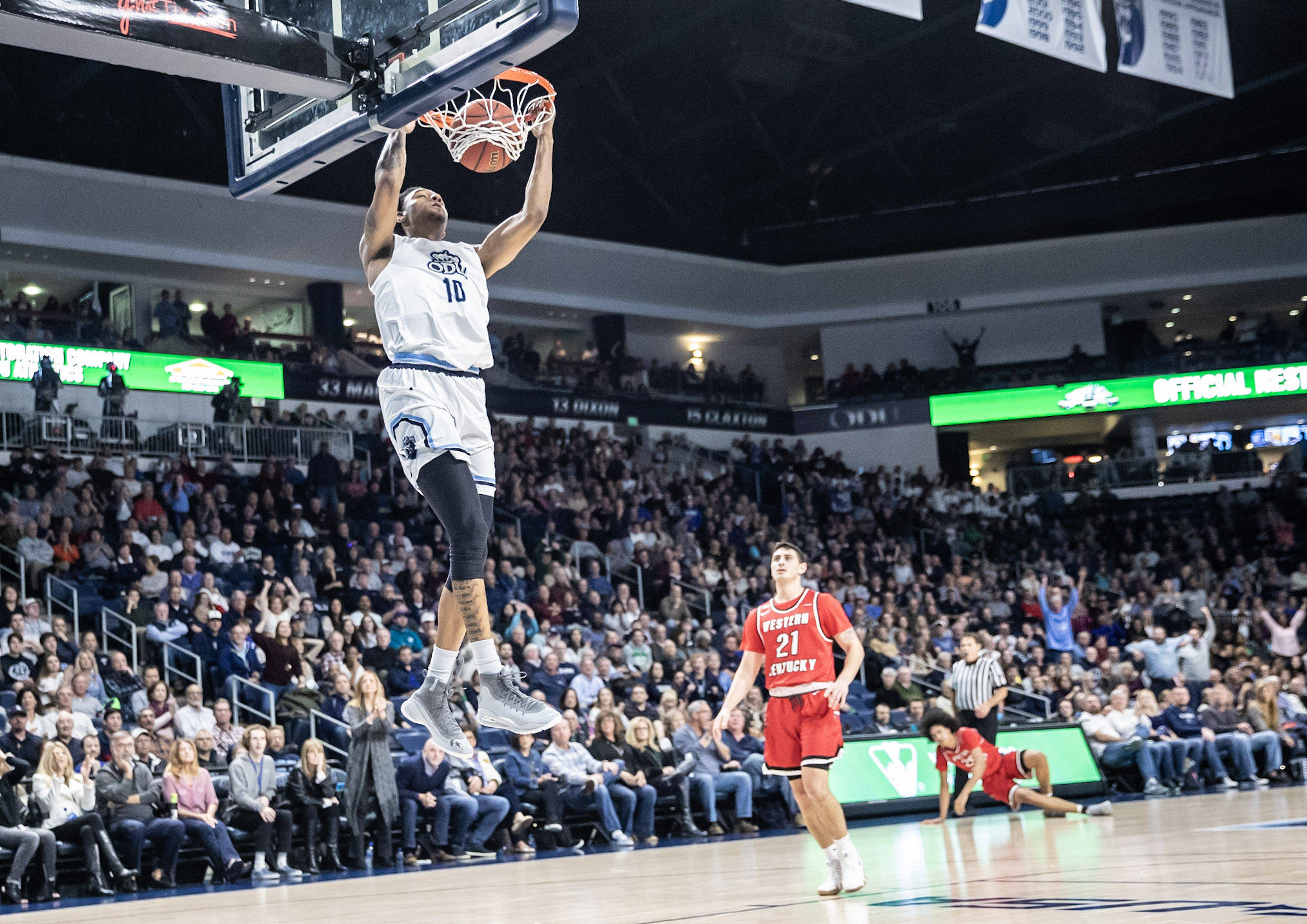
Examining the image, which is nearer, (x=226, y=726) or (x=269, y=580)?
(x=226, y=726)

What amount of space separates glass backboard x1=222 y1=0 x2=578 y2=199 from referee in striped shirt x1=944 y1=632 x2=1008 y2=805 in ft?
30.7

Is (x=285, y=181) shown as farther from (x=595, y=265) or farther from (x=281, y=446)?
(x=595, y=265)

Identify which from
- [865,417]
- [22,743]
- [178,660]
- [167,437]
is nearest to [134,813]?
[22,743]

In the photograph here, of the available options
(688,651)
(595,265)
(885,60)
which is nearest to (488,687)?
(688,651)

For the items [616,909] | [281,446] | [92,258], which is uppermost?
[92,258]

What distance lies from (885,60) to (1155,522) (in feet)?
38.0

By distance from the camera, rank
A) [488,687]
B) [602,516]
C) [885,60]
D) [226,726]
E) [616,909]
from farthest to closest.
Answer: [885,60], [602,516], [226,726], [616,909], [488,687]

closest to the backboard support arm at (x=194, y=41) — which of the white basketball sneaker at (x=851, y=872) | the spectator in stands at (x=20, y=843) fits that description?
the white basketball sneaker at (x=851, y=872)

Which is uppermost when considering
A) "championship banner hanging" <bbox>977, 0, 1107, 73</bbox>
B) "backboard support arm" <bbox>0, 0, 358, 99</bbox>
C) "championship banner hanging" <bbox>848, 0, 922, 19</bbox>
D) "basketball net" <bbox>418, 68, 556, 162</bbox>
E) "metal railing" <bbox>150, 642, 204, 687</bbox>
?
"championship banner hanging" <bbox>977, 0, 1107, 73</bbox>

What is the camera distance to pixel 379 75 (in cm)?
501

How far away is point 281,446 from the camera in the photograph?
23609mm

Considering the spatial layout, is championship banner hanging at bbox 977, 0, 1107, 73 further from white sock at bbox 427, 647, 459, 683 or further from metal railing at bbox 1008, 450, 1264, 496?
metal railing at bbox 1008, 450, 1264, 496

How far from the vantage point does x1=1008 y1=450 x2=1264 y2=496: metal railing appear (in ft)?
103

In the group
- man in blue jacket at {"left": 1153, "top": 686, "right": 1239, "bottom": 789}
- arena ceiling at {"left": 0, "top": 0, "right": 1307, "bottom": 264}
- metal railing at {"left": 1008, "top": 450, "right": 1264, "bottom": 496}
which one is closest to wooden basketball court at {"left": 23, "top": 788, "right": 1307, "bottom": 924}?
man in blue jacket at {"left": 1153, "top": 686, "right": 1239, "bottom": 789}
